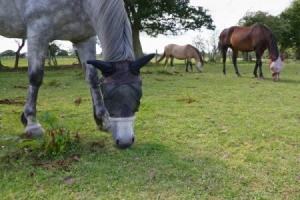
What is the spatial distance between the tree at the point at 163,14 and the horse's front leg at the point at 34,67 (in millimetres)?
14998

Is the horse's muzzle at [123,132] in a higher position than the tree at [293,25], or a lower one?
lower

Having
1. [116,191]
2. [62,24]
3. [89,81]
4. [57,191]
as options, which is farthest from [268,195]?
[62,24]

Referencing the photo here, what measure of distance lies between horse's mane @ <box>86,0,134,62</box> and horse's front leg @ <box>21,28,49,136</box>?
77cm

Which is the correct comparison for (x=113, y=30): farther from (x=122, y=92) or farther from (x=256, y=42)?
(x=256, y=42)

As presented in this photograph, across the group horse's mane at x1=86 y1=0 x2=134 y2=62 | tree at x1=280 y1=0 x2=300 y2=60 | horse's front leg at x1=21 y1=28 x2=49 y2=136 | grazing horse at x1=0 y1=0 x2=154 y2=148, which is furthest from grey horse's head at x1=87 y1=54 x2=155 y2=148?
tree at x1=280 y1=0 x2=300 y2=60

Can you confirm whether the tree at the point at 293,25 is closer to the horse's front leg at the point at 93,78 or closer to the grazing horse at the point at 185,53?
the grazing horse at the point at 185,53

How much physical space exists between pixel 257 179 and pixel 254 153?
A: 62 centimetres

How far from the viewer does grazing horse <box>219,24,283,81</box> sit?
964 centimetres

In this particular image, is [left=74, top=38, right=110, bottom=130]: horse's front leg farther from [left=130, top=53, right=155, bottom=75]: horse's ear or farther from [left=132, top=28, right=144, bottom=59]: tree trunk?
[left=132, top=28, right=144, bottom=59]: tree trunk

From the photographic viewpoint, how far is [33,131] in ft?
10.9

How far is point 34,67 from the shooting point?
10.7ft

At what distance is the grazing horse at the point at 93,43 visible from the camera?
2.41 meters

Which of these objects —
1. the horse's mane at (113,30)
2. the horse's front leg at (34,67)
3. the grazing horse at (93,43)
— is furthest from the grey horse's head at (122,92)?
the horse's front leg at (34,67)

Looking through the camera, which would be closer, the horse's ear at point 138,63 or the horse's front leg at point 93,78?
the horse's ear at point 138,63
